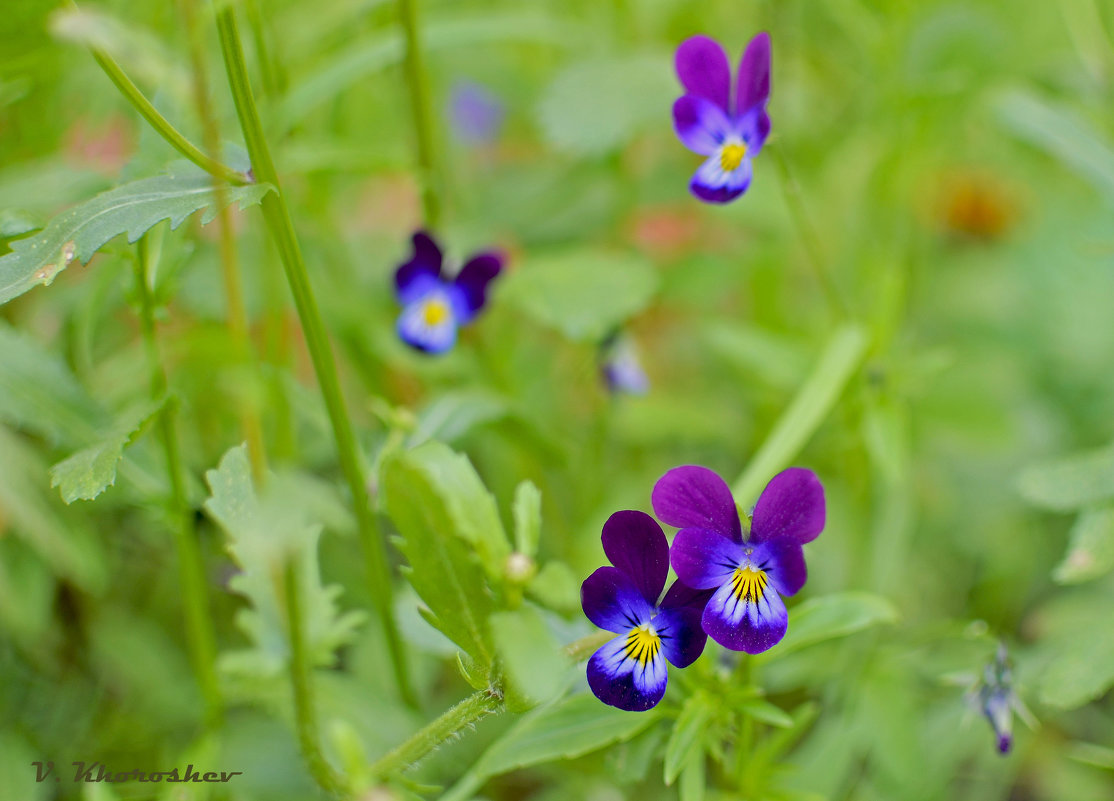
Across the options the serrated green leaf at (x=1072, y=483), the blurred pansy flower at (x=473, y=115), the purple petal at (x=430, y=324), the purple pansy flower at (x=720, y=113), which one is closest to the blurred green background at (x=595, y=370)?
the serrated green leaf at (x=1072, y=483)

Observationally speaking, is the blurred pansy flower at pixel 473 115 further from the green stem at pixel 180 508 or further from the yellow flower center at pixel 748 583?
the yellow flower center at pixel 748 583

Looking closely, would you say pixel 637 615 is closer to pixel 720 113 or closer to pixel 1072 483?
pixel 720 113

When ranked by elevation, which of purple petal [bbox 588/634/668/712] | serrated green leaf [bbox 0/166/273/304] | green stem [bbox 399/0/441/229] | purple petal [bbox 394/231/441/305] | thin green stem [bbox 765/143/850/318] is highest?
green stem [bbox 399/0/441/229]

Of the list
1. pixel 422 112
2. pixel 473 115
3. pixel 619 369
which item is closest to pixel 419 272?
pixel 422 112

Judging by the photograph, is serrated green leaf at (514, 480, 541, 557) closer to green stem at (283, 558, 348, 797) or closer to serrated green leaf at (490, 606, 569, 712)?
serrated green leaf at (490, 606, 569, 712)

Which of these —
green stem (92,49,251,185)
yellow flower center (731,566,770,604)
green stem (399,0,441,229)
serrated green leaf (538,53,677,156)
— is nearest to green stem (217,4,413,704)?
green stem (92,49,251,185)

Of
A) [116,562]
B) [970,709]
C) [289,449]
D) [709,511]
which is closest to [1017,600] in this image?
[970,709]

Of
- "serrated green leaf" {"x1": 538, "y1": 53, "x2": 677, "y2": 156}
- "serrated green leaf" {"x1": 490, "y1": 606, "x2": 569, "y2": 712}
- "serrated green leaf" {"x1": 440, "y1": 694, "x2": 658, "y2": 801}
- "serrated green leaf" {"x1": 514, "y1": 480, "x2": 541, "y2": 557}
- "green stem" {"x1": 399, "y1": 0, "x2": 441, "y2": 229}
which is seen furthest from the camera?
"serrated green leaf" {"x1": 538, "y1": 53, "x2": 677, "y2": 156}
